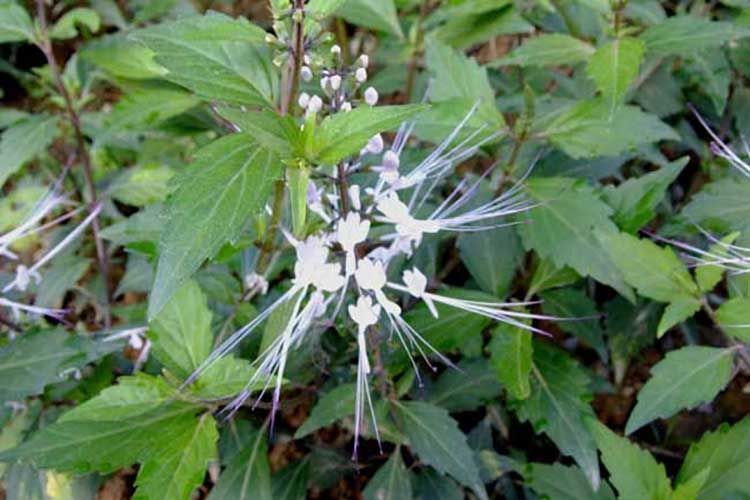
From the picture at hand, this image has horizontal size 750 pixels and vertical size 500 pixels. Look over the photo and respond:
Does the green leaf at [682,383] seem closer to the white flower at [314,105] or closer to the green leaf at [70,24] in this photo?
the white flower at [314,105]

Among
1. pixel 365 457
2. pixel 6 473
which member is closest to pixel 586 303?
pixel 365 457

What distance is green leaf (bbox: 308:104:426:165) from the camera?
3.45 ft

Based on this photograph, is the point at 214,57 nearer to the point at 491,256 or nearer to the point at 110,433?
the point at 110,433

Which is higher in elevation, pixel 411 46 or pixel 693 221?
pixel 411 46

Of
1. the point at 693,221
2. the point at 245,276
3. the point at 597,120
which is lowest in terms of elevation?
the point at 245,276

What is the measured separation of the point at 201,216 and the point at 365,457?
3.14 feet

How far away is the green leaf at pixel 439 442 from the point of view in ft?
4.84

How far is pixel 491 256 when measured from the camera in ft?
5.57

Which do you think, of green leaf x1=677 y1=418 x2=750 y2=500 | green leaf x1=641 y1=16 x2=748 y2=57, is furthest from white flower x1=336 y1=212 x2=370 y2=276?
green leaf x1=641 y1=16 x2=748 y2=57

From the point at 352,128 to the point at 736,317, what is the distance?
752 millimetres

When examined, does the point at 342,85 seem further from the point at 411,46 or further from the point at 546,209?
the point at 411,46

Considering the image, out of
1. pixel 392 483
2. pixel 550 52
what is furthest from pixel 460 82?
pixel 392 483

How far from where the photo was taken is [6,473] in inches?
66.1

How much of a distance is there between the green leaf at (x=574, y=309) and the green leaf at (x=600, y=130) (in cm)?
32
